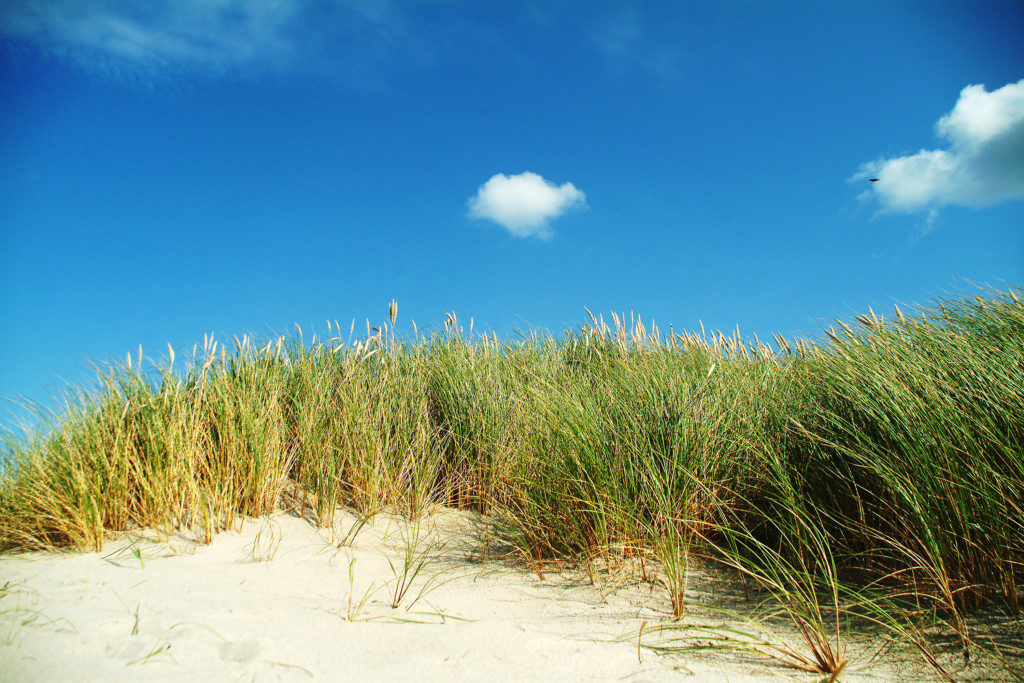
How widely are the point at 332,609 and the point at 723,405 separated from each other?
88.7 inches

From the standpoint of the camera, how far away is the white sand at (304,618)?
5.82 feet

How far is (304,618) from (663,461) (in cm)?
172

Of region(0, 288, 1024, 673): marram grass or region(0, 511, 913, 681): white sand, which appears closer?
region(0, 511, 913, 681): white sand

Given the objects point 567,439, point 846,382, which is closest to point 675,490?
point 567,439

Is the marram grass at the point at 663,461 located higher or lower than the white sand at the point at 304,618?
higher

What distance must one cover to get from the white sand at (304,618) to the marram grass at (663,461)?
218mm

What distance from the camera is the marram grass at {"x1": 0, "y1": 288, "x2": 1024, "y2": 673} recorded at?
217 cm

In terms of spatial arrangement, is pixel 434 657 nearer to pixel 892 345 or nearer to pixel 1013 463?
pixel 1013 463

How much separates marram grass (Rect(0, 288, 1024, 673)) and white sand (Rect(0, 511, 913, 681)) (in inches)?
8.6

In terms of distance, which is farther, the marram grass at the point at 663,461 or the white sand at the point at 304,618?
the marram grass at the point at 663,461

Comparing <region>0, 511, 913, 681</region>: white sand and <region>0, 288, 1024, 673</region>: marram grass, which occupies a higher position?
<region>0, 288, 1024, 673</region>: marram grass

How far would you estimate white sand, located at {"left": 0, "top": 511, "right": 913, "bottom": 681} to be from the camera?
5.82 feet

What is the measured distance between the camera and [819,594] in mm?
2369

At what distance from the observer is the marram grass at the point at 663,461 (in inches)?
85.3
